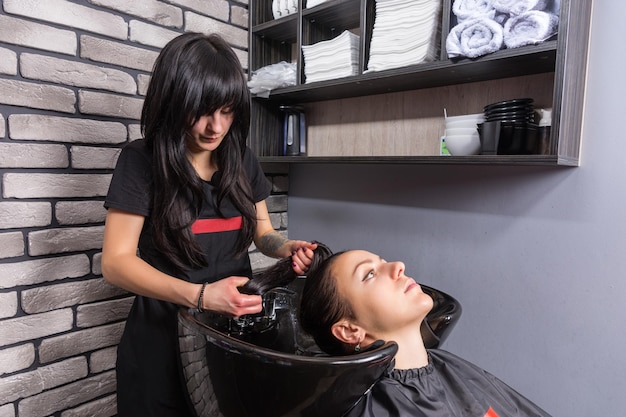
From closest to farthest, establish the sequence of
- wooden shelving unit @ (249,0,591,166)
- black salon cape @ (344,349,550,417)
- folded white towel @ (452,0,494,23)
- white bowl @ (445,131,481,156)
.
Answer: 1. black salon cape @ (344,349,550,417)
2. wooden shelving unit @ (249,0,591,166)
3. folded white towel @ (452,0,494,23)
4. white bowl @ (445,131,481,156)

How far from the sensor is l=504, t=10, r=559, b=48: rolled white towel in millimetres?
1159

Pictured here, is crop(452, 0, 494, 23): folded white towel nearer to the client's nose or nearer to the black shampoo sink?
the client's nose

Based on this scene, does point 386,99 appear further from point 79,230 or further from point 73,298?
point 73,298

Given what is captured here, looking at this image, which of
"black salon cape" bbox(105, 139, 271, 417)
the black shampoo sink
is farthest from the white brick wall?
the black shampoo sink

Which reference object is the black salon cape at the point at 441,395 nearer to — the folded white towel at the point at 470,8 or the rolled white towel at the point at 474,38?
the rolled white towel at the point at 474,38

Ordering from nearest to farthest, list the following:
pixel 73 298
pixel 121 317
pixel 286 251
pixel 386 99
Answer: pixel 286 251 → pixel 73 298 → pixel 121 317 → pixel 386 99

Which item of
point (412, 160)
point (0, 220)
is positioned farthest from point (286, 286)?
point (0, 220)

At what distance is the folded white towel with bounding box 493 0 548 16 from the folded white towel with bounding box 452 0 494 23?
35 mm

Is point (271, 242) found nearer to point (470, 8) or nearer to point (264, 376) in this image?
point (264, 376)

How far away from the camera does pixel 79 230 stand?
1.55 metres

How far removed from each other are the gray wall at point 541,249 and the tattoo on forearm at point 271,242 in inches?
24.3

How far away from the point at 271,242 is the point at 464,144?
72 centimetres

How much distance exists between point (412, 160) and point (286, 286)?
0.62 metres

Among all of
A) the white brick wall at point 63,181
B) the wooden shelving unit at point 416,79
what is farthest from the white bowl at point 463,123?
the white brick wall at point 63,181
